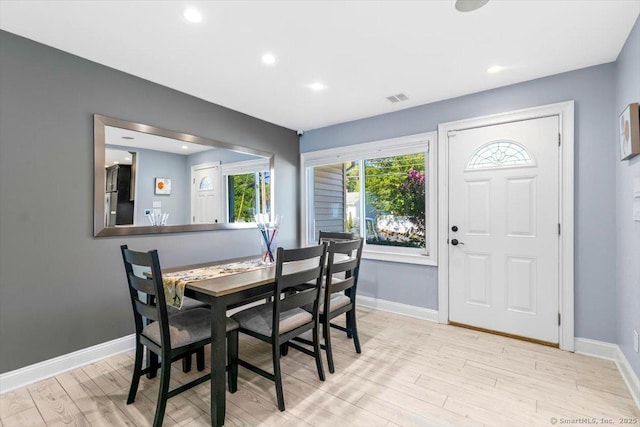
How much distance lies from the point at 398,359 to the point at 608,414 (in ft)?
4.18

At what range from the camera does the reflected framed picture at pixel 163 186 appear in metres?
2.94

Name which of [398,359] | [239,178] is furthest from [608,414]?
[239,178]

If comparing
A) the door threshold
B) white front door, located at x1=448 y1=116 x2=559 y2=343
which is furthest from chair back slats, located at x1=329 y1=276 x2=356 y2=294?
the door threshold

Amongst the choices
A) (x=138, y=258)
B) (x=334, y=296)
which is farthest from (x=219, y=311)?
(x=334, y=296)

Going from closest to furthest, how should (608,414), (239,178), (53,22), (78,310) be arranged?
(608,414) → (53,22) → (78,310) → (239,178)

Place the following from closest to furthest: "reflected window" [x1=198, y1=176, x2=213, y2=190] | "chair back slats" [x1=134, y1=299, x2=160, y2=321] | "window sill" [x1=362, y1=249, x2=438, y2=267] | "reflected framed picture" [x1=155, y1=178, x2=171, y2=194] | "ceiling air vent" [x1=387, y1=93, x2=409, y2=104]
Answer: "chair back slats" [x1=134, y1=299, x2=160, y2=321] → "reflected framed picture" [x1=155, y1=178, x2=171, y2=194] → "ceiling air vent" [x1=387, y1=93, x2=409, y2=104] → "reflected window" [x1=198, y1=176, x2=213, y2=190] → "window sill" [x1=362, y1=249, x2=438, y2=267]

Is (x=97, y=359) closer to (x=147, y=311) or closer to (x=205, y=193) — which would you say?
(x=147, y=311)

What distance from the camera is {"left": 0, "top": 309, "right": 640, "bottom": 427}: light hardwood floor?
70.1 inches

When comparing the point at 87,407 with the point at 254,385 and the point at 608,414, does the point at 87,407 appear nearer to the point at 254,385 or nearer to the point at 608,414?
the point at 254,385

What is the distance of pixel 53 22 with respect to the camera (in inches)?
76.9

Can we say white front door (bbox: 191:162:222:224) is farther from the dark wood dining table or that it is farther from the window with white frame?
the dark wood dining table

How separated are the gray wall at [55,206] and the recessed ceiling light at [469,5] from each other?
8.47 ft

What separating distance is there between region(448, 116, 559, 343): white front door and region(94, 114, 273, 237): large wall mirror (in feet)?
7.65

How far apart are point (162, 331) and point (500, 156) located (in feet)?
10.3
